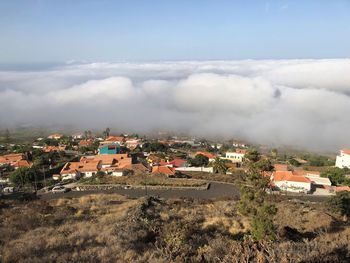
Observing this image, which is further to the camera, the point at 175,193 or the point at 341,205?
the point at 175,193

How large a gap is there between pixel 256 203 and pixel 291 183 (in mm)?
23561

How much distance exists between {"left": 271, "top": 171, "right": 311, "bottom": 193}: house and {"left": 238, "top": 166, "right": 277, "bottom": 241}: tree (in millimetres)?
22111

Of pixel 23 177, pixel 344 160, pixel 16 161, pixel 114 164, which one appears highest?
pixel 23 177

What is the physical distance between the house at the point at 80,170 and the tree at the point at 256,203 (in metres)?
27.4

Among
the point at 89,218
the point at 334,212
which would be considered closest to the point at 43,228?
the point at 89,218

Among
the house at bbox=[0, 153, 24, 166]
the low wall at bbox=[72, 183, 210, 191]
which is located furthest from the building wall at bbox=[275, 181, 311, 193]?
the house at bbox=[0, 153, 24, 166]

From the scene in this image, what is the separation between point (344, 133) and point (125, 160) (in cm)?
9163

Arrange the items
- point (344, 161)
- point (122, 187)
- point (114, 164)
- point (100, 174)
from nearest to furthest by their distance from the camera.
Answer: point (122, 187), point (100, 174), point (114, 164), point (344, 161)

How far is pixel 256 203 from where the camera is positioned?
10492 mm

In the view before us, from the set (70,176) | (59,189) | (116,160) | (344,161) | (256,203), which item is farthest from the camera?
(344,161)

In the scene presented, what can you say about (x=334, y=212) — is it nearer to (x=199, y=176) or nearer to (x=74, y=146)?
(x=199, y=176)

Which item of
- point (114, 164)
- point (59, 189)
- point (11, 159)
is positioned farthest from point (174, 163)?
point (11, 159)

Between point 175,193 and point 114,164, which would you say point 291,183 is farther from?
point 114,164

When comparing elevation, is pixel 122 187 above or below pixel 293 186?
above
